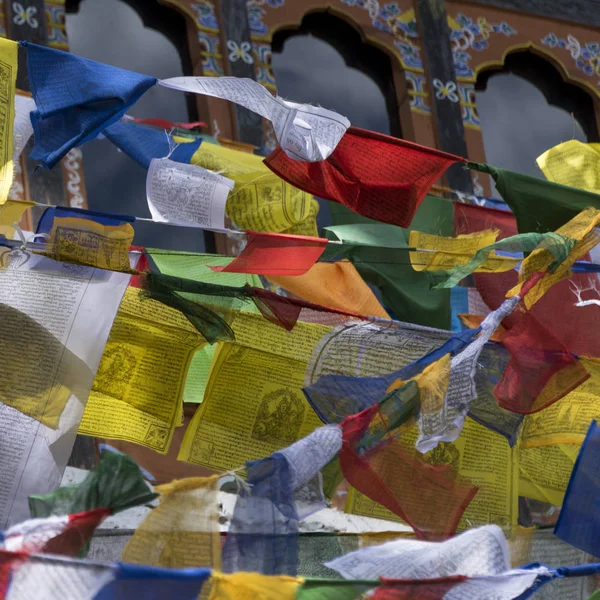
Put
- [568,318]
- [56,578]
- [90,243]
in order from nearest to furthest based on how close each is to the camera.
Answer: [56,578], [90,243], [568,318]

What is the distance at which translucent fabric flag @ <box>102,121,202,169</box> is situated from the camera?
474cm

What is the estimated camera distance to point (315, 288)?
183 inches

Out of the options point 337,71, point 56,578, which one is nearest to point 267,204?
point 56,578

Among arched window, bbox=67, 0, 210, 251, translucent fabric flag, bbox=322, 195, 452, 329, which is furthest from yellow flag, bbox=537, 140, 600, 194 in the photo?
arched window, bbox=67, 0, 210, 251

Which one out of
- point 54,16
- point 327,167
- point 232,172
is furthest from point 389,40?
point 327,167

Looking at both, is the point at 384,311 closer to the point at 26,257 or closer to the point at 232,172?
the point at 232,172

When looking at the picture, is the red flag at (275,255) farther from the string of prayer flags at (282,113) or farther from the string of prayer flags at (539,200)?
the string of prayer flags at (539,200)

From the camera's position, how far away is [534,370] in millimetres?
4211

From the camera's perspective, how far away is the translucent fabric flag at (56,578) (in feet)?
8.27

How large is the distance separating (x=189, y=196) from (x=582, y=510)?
1677mm

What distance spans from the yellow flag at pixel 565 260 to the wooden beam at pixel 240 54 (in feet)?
7.54

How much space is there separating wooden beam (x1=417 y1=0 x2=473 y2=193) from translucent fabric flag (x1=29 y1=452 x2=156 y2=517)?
4.10 m

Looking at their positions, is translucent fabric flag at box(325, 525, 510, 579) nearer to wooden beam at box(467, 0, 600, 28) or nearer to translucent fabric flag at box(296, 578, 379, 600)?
translucent fabric flag at box(296, 578, 379, 600)

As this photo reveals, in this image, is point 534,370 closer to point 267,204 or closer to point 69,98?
point 267,204
